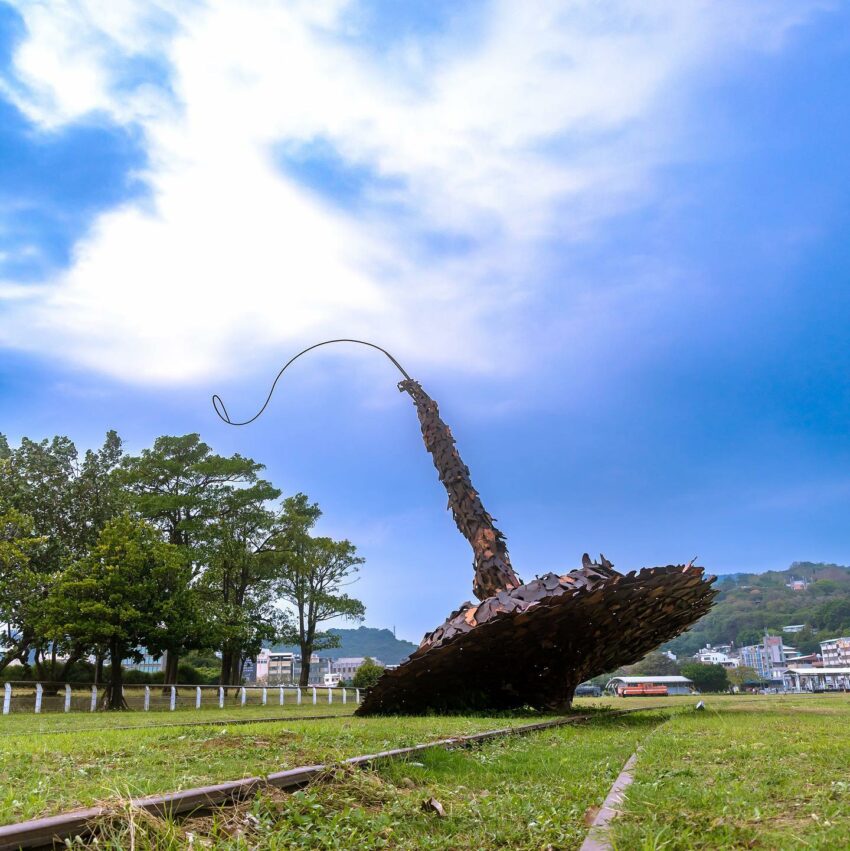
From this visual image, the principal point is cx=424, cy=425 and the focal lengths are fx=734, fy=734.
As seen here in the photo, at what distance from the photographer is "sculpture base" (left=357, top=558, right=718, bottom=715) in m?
12.5

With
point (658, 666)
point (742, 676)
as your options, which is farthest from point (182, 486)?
point (658, 666)

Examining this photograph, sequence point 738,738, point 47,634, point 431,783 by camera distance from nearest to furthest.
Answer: point 431,783
point 738,738
point 47,634

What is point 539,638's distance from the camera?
1388cm

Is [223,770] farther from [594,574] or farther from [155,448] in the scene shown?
[155,448]

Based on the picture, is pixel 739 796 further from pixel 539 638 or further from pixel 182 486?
pixel 182 486

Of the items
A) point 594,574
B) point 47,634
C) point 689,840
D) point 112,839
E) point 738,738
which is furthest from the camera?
point 47,634

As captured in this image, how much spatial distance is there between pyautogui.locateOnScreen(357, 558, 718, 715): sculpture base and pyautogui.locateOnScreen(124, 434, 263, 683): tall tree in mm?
19164

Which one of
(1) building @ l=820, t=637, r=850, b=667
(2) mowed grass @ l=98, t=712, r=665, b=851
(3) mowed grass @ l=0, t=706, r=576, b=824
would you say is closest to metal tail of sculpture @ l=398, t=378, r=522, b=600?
(3) mowed grass @ l=0, t=706, r=576, b=824

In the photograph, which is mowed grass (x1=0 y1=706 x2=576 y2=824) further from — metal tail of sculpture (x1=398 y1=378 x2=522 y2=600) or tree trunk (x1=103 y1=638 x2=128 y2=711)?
tree trunk (x1=103 y1=638 x2=128 y2=711)

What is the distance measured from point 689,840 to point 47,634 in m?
24.7

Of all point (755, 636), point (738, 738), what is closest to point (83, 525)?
point (738, 738)

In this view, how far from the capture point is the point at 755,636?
155250mm

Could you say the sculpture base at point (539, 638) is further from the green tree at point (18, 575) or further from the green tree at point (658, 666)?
the green tree at point (658, 666)

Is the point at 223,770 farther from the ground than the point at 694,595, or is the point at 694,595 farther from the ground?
the point at 694,595
